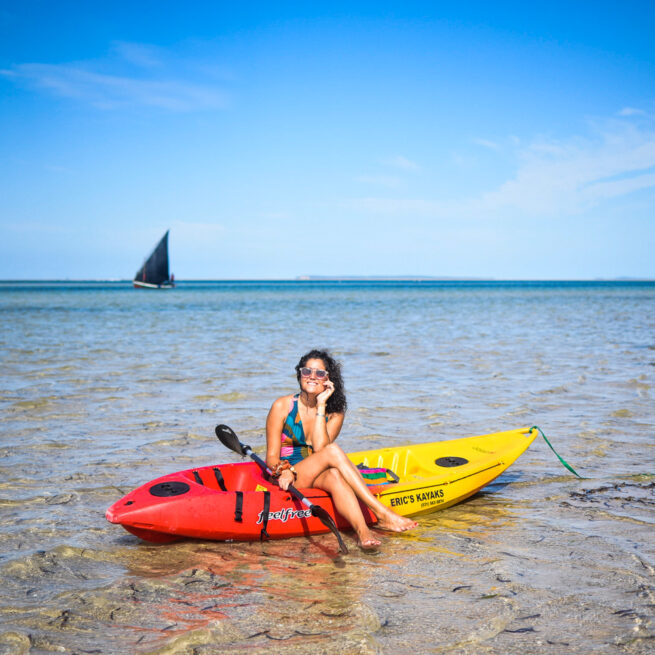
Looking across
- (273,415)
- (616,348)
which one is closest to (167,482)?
(273,415)

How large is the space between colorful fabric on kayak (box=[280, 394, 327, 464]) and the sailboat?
66.5 metres

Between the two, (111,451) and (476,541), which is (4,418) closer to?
(111,451)

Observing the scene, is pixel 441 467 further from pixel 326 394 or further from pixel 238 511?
pixel 238 511

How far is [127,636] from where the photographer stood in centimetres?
368

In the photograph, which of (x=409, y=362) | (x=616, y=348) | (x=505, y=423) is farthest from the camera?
(x=616, y=348)

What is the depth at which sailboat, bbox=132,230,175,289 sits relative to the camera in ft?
238

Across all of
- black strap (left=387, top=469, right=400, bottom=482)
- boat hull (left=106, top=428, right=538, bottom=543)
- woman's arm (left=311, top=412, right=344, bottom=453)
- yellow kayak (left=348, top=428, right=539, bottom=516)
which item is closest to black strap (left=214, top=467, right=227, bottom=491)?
boat hull (left=106, top=428, right=538, bottom=543)

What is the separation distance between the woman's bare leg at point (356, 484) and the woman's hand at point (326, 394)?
0.43 m

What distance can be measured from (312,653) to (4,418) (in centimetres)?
758

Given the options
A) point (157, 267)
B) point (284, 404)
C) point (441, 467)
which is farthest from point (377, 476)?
point (157, 267)

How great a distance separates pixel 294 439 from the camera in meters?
5.88

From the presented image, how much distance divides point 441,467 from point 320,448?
5.26 ft

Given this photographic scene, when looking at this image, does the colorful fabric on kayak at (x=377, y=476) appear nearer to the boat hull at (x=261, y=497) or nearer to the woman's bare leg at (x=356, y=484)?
the boat hull at (x=261, y=497)

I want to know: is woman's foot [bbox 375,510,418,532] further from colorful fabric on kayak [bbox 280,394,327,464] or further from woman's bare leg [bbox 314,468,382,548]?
colorful fabric on kayak [bbox 280,394,327,464]
